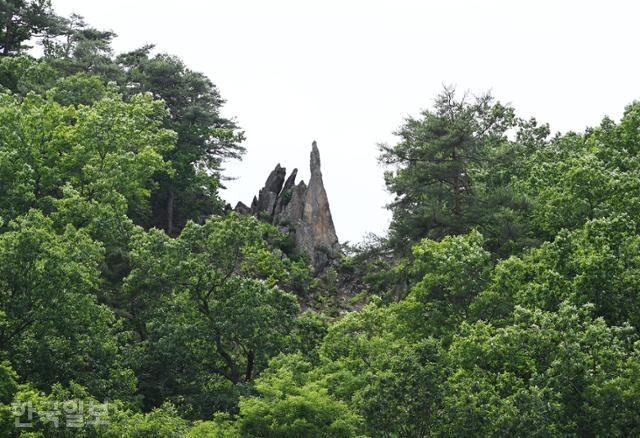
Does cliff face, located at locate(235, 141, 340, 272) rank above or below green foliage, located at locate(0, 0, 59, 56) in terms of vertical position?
below

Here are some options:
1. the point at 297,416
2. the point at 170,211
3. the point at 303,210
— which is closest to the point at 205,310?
the point at 297,416

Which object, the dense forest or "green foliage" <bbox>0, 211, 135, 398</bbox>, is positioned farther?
"green foliage" <bbox>0, 211, 135, 398</bbox>

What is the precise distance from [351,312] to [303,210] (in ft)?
77.6

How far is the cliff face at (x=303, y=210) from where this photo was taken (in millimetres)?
60125

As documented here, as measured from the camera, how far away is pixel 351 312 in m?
38.7

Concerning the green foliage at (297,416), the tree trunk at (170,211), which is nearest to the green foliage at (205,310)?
the green foliage at (297,416)

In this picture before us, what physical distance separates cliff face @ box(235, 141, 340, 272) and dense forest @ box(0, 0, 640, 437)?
13.3 meters

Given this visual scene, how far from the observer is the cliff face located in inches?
2367

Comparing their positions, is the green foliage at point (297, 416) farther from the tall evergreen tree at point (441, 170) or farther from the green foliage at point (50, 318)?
the tall evergreen tree at point (441, 170)

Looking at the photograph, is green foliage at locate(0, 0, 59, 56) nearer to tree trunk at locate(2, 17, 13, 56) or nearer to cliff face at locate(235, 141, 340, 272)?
tree trunk at locate(2, 17, 13, 56)

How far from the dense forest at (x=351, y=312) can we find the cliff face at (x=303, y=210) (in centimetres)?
1332

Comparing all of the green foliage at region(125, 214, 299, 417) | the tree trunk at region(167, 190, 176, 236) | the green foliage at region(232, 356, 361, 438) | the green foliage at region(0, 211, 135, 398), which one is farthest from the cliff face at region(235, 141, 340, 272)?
the green foliage at region(232, 356, 361, 438)

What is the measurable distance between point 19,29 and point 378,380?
4641 centimetres

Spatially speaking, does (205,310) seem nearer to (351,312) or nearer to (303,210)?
(351,312)
